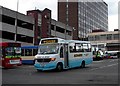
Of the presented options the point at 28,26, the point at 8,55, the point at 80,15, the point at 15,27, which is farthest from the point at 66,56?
the point at 80,15

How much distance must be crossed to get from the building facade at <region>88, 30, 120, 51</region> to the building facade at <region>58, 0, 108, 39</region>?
12.2 metres

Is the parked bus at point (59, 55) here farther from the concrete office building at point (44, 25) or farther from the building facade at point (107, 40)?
the building facade at point (107, 40)

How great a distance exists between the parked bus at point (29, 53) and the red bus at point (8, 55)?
716 cm

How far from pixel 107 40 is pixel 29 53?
86316mm

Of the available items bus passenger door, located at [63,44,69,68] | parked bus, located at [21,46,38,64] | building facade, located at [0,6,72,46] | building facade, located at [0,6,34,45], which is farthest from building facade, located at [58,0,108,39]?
bus passenger door, located at [63,44,69,68]

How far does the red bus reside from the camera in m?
28.1

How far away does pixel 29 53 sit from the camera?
3706 cm

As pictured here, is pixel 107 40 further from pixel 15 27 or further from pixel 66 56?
pixel 66 56

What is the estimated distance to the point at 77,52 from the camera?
90.3ft

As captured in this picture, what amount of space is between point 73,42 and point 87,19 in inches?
4923

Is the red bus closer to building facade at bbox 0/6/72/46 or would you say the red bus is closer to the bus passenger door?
the bus passenger door

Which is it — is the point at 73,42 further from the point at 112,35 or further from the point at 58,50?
the point at 112,35

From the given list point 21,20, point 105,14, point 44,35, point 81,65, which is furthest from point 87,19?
point 81,65

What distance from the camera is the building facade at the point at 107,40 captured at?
112637 mm
